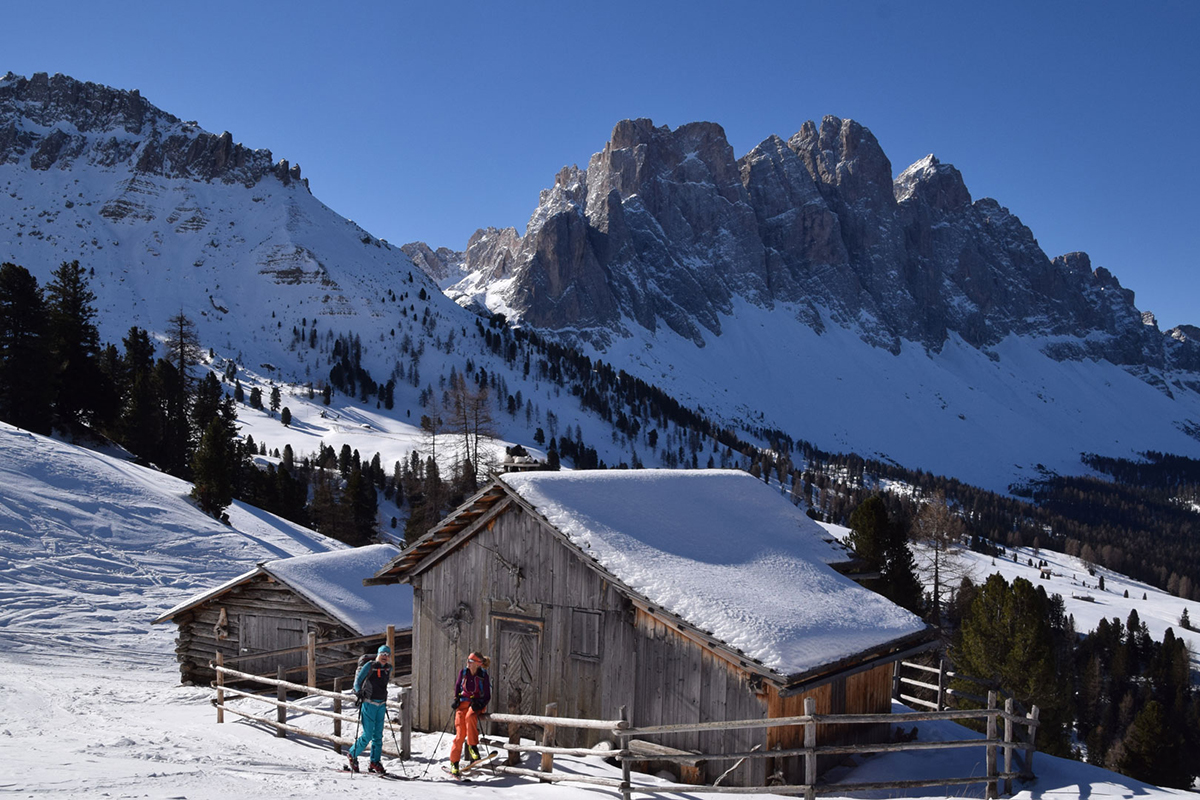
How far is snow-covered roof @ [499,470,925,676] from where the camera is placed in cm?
1162

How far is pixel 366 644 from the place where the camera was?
21.1 m

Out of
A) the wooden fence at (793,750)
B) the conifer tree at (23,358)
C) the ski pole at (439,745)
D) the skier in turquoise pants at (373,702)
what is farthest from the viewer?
the conifer tree at (23,358)

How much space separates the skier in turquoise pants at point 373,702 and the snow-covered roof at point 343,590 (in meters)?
8.30

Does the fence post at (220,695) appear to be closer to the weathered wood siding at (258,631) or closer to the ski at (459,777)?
the weathered wood siding at (258,631)

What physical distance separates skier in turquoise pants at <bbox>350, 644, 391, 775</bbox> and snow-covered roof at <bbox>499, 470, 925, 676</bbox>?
3.71 m

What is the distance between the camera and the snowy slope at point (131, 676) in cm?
1025

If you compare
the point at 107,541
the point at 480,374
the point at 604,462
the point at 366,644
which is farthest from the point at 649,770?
the point at 480,374

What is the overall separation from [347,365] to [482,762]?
142 metres

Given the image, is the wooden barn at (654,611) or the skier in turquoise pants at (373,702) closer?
the wooden barn at (654,611)

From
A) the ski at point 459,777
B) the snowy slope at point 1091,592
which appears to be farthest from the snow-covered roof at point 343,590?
the snowy slope at point 1091,592

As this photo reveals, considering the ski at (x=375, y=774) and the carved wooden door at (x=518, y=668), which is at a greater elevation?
the carved wooden door at (x=518, y=668)

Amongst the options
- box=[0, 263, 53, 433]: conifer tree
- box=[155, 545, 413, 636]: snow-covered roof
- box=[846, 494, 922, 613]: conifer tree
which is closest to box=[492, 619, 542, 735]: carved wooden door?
box=[155, 545, 413, 636]: snow-covered roof

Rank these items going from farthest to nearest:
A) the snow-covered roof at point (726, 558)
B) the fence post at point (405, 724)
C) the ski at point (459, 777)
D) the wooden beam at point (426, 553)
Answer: the wooden beam at point (426, 553), the fence post at point (405, 724), the ski at point (459, 777), the snow-covered roof at point (726, 558)

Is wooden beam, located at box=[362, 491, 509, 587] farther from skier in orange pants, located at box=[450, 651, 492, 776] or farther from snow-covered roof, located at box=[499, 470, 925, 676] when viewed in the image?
skier in orange pants, located at box=[450, 651, 492, 776]
